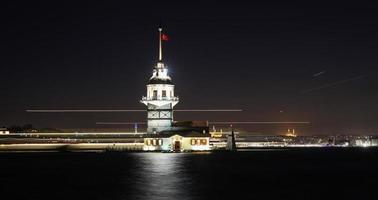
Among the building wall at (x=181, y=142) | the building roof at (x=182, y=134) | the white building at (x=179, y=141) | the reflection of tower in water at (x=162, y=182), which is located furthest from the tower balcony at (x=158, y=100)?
the reflection of tower in water at (x=162, y=182)

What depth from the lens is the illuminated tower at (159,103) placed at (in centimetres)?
13375

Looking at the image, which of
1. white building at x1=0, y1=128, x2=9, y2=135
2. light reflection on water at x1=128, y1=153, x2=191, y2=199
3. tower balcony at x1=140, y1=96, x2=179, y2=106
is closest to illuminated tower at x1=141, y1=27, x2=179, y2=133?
tower balcony at x1=140, y1=96, x2=179, y2=106

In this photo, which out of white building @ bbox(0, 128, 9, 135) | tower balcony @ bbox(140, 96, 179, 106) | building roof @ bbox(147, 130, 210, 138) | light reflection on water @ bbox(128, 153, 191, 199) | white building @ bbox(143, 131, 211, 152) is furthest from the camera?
→ white building @ bbox(0, 128, 9, 135)

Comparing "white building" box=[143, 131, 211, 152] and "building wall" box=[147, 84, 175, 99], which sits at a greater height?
"building wall" box=[147, 84, 175, 99]

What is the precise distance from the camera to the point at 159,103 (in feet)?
438

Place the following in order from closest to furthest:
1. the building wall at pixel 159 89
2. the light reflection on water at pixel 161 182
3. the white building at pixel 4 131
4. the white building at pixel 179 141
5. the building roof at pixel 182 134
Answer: the light reflection on water at pixel 161 182
the building roof at pixel 182 134
the white building at pixel 179 141
the building wall at pixel 159 89
the white building at pixel 4 131

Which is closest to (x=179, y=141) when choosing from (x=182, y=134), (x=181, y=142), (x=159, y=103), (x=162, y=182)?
(x=181, y=142)

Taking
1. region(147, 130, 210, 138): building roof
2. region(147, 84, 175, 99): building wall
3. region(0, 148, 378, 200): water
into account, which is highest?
region(147, 84, 175, 99): building wall

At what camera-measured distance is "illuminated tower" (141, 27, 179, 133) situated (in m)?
134

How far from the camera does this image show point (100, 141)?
525 feet

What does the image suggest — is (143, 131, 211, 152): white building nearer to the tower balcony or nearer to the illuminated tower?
the illuminated tower

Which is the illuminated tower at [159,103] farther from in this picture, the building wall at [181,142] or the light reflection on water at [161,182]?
the light reflection on water at [161,182]

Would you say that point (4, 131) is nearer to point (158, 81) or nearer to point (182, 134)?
point (158, 81)

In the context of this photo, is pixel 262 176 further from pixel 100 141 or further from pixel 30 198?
pixel 100 141
